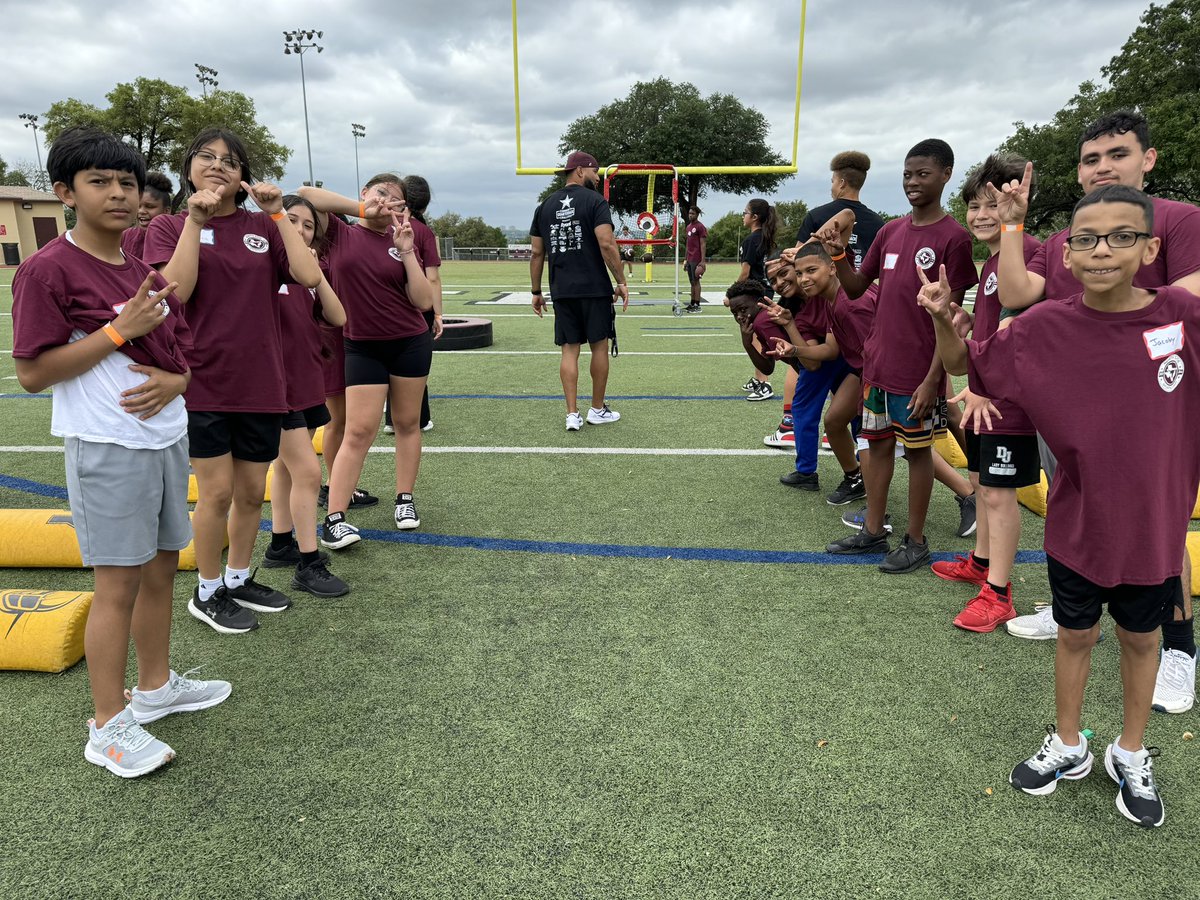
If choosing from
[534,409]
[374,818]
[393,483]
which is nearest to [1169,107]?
[534,409]

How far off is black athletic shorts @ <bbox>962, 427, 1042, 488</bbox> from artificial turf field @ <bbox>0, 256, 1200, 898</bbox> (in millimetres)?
630

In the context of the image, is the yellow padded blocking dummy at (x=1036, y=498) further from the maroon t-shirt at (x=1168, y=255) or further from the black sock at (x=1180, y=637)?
the maroon t-shirt at (x=1168, y=255)

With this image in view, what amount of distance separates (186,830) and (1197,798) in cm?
279

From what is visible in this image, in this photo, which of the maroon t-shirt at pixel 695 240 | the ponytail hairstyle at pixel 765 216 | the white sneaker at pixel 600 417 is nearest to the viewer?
the white sneaker at pixel 600 417

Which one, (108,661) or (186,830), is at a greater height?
(108,661)

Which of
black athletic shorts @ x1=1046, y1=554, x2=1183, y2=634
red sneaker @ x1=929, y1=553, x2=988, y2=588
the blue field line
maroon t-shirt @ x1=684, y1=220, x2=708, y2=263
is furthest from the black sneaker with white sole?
maroon t-shirt @ x1=684, y1=220, x2=708, y2=263

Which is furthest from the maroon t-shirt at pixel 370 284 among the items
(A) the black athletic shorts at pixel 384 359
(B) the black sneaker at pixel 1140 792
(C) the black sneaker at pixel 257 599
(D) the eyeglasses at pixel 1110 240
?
(B) the black sneaker at pixel 1140 792

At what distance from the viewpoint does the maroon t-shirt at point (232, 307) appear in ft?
9.40

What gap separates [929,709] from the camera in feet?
8.64

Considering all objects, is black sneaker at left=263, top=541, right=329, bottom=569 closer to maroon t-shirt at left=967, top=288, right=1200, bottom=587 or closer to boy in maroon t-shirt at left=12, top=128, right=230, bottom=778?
boy in maroon t-shirt at left=12, top=128, right=230, bottom=778

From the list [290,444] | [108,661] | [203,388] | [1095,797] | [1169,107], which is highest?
[1169,107]

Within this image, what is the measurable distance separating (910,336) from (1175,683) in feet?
5.45

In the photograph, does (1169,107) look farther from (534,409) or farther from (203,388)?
(203,388)

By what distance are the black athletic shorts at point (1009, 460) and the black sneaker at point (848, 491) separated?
1591mm
